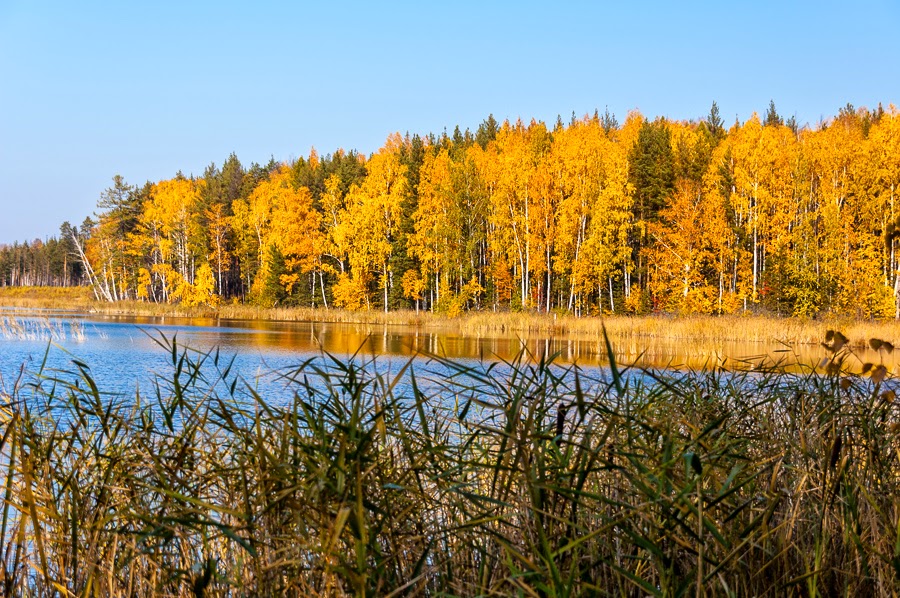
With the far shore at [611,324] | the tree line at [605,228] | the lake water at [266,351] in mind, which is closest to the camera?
the lake water at [266,351]

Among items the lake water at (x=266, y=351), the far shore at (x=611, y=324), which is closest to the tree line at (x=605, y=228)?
the far shore at (x=611, y=324)

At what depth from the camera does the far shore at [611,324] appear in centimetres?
2562

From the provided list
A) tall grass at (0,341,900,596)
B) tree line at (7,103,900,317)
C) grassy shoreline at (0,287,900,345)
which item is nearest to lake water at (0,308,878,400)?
grassy shoreline at (0,287,900,345)

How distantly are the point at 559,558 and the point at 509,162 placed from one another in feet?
115

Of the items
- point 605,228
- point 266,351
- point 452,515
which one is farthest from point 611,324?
point 452,515

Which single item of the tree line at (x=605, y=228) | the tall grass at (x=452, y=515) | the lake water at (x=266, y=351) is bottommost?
the lake water at (x=266, y=351)

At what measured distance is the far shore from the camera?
25.6 meters

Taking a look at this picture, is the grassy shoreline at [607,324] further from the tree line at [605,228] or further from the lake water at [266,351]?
the tree line at [605,228]

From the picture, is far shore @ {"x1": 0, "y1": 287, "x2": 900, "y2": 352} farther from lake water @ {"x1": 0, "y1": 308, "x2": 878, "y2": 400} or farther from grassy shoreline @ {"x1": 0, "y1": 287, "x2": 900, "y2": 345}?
lake water @ {"x1": 0, "y1": 308, "x2": 878, "y2": 400}

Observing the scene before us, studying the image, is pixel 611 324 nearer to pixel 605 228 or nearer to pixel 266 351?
pixel 605 228

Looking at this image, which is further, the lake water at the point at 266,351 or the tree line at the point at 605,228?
the tree line at the point at 605,228

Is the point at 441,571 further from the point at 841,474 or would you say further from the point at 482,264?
the point at 482,264

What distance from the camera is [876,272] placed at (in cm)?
3173

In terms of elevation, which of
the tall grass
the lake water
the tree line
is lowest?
the lake water
